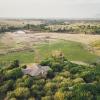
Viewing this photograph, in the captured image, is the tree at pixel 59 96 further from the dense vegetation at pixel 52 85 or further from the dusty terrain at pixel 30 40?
the dusty terrain at pixel 30 40

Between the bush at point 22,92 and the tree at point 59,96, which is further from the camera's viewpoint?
the bush at point 22,92

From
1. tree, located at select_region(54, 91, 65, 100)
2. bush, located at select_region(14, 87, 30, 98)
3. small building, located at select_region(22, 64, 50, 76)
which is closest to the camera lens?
tree, located at select_region(54, 91, 65, 100)

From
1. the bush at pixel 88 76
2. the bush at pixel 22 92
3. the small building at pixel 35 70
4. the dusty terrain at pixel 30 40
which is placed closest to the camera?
the bush at pixel 22 92

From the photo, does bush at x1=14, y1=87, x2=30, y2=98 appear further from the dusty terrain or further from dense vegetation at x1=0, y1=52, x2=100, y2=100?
the dusty terrain

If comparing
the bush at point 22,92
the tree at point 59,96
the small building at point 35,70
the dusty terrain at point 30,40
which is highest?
the small building at point 35,70

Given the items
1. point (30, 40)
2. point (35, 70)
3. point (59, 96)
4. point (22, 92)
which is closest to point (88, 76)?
point (35, 70)

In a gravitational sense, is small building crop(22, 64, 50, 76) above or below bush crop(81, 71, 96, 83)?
above

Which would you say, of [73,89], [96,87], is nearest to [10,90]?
[73,89]

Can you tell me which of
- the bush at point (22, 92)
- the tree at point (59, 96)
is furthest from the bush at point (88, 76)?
the bush at point (22, 92)

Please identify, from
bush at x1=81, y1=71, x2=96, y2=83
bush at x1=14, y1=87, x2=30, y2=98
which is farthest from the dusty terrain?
bush at x1=14, y1=87, x2=30, y2=98

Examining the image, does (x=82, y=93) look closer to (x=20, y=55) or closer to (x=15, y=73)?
(x=15, y=73)
